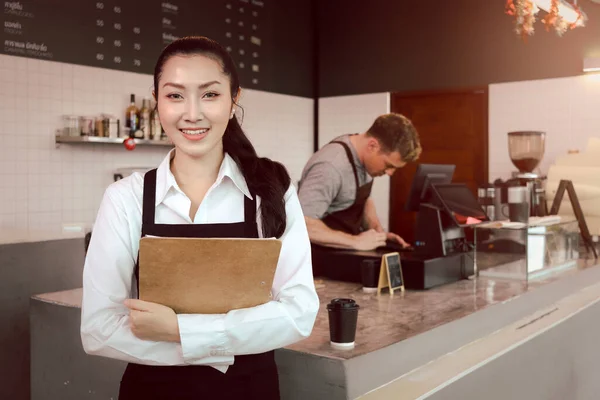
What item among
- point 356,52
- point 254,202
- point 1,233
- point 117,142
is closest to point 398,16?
point 356,52

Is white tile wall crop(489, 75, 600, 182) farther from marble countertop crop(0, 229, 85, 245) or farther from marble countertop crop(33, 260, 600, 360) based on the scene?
marble countertop crop(0, 229, 85, 245)

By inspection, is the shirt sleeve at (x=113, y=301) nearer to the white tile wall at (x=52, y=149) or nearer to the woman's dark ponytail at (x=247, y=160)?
the woman's dark ponytail at (x=247, y=160)

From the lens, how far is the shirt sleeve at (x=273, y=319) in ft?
3.55

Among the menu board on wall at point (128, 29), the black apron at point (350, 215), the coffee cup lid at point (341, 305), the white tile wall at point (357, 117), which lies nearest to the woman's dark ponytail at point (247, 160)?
the coffee cup lid at point (341, 305)

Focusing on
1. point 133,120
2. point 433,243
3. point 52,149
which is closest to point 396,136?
point 433,243

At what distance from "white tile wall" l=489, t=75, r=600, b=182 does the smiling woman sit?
470cm

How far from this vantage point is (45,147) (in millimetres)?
4469

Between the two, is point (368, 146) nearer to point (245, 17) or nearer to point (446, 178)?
point (446, 178)

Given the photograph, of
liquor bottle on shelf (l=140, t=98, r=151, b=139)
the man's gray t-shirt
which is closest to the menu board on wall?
liquor bottle on shelf (l=140, t=98, r=151, b=139)

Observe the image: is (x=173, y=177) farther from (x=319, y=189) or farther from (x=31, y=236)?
(x=31, y=236)

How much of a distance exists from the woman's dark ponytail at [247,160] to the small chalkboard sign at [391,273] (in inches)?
40.0

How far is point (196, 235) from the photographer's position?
116cm

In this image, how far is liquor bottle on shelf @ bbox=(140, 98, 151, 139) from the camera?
4875 mm

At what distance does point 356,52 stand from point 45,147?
3451 mm
